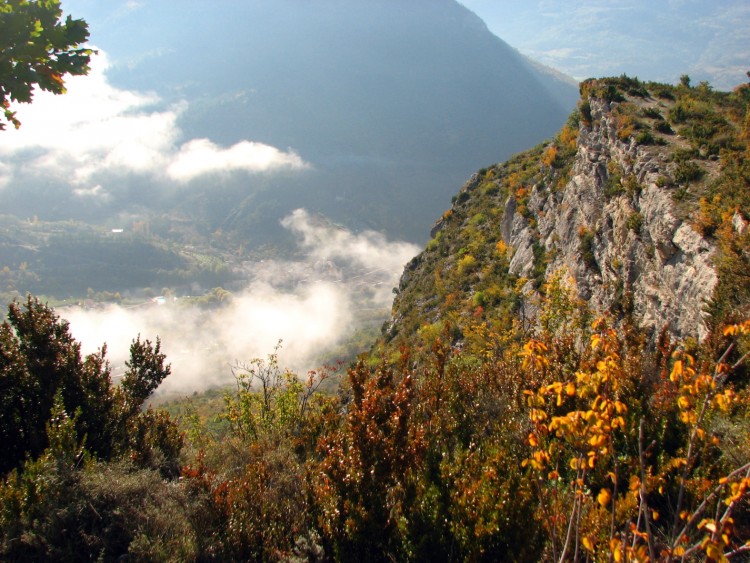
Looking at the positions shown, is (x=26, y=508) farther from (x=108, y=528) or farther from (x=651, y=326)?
(x=651, y=326)

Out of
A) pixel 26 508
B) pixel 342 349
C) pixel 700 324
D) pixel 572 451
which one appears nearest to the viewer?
pixel 26 508

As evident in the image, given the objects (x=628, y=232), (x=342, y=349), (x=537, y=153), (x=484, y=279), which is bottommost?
(x=342, y=349)

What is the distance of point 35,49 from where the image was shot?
5.73 m

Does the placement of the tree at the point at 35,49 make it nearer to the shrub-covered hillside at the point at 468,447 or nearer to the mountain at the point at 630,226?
the shrub-covered hillside at the point at 468,447

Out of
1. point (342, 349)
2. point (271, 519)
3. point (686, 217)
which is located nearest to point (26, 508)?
point (271, 519)

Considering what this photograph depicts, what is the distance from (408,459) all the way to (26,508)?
4740mm

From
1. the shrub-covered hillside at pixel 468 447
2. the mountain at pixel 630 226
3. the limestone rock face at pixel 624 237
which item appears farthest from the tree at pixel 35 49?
the limestone rock face at pixel 624 237

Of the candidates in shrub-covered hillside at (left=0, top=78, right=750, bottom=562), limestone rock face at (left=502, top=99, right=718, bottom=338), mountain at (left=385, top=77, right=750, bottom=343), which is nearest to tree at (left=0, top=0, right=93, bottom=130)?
shrub-covered hillside at (left=0, top=78, right=750, bottom=562)

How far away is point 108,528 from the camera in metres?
5.34

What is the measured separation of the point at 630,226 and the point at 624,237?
2.57 feet

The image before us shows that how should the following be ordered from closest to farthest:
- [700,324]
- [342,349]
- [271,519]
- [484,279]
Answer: [271,519] → [700,324] → [484,279] → [342,349]

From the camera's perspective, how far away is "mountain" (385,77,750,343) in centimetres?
1373

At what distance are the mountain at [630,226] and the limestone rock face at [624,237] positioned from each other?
63 mm

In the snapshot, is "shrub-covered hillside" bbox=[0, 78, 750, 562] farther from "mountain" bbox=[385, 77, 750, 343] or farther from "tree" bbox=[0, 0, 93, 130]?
"tree" bbox=[0, 0, 93, 130]
